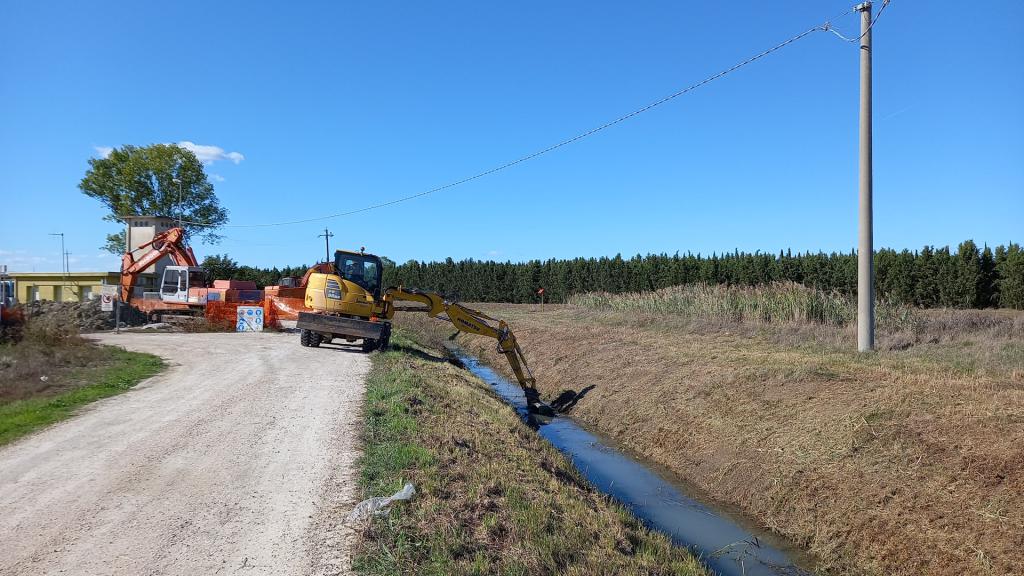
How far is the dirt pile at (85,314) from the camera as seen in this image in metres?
21.7

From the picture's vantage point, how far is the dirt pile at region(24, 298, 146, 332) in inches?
855

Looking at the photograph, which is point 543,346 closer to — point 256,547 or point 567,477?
point 567,477

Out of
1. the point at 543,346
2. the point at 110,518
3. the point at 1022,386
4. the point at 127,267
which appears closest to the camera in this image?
the point at 110,518

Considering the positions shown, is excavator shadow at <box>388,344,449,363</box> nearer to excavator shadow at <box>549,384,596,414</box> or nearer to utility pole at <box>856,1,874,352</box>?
excavator shadow at <box>549,384,596,414</box>

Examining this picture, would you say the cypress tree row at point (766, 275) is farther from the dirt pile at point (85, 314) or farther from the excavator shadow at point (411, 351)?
the dirt pile at point (85, 314)

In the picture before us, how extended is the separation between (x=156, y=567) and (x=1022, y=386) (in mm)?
10751

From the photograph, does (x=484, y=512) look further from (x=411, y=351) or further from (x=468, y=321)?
(x=411, y=351)

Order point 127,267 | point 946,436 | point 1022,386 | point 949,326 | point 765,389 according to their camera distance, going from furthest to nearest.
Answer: point 127,267
point 949,326
point 765,389
point 1022,386
point 946,436

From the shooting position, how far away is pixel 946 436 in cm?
708

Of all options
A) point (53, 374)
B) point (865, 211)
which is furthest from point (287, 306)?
point (865, 211)

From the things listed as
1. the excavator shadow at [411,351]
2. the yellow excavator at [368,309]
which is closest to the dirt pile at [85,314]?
the yellow excavator at [368,309]

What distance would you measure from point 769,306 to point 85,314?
2517cm

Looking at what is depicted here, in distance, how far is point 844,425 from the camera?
26.4 ft

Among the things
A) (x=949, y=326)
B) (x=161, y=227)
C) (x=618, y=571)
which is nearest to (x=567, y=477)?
(x=618, y=571)
